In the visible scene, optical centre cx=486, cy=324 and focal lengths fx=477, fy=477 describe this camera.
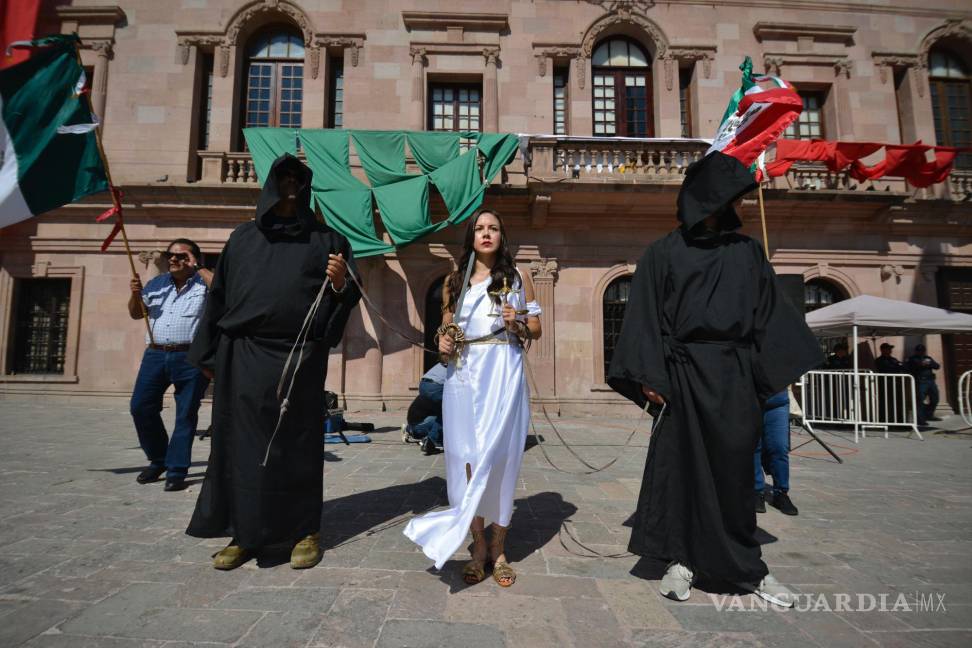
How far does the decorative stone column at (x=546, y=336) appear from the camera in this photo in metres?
11.7

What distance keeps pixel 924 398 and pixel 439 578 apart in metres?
14.3

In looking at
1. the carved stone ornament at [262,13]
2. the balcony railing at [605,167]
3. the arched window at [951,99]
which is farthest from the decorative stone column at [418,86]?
the arched window at [951,99]

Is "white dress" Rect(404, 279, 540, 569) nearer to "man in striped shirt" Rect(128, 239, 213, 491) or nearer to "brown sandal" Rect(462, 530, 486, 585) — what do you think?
"brown sandal" Rect(462, 530, 486, 585)

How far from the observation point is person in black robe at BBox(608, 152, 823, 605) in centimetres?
258

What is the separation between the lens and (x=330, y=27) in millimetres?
12898

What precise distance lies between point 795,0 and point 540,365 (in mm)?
12570

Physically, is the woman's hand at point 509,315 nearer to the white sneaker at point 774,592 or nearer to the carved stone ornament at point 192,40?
the white sneaker at point 774,592

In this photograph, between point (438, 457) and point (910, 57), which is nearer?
point (438, 457)

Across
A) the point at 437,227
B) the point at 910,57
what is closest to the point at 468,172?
the point at 437,227

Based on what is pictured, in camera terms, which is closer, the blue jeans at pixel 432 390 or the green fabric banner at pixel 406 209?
the blue jeans at pixel 432 390

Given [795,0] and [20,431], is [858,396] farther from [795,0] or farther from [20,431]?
[20,431]

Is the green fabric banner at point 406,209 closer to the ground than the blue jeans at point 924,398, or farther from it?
farther from it

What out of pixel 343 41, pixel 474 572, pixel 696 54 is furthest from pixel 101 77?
pixel 474 572

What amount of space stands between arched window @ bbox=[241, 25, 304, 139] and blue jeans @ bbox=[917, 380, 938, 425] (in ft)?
56.7
